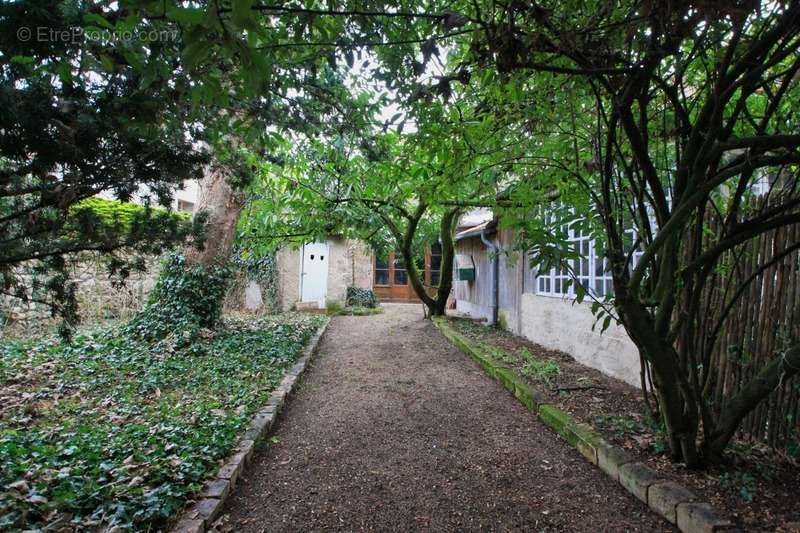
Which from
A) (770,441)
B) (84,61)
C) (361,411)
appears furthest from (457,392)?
(84,61)

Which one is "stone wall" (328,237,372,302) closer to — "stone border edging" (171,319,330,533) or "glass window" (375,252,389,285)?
"glass window" (375,252,389,285)

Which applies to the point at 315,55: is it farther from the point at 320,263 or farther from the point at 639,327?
the point at 320,263

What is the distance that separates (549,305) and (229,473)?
18.5 ft

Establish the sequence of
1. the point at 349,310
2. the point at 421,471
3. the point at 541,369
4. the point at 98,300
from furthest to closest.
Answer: the point at 349,310 → the point at 98,300 → the point at 541,369 → the point at 421,471

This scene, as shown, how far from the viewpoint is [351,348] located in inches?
313

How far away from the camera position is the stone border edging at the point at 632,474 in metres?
2.24

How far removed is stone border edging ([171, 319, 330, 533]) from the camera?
2.26 metres

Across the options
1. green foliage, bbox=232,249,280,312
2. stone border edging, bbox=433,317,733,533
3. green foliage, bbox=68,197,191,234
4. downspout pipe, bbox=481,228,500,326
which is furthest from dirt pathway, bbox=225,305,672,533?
green foliage, bbox=232,249,280,312

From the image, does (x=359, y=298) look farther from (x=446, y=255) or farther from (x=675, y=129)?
(x=675, y=129)

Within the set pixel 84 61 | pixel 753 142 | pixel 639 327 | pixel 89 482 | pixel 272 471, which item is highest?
pixel 84 61

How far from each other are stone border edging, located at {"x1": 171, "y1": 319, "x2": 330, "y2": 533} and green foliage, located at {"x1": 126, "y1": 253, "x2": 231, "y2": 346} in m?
3.04

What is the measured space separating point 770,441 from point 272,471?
347 centimetres

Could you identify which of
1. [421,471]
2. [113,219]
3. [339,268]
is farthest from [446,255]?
[113,219]

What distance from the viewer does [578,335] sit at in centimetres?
613
